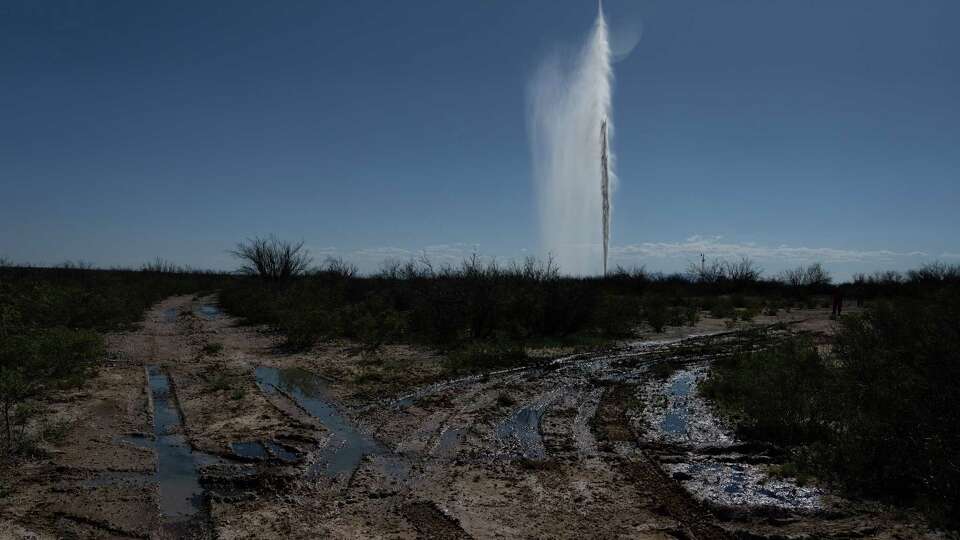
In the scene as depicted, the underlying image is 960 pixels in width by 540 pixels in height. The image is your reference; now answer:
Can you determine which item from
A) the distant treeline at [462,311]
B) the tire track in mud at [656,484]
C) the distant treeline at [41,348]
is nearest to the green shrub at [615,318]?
the distant treeline at [462,311]

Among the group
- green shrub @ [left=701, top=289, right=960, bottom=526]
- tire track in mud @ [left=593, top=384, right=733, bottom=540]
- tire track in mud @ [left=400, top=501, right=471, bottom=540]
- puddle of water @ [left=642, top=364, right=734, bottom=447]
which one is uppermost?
green shrub @ [left=701, top=289, right=960, bottom=526]

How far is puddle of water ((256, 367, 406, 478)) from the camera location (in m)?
6.31

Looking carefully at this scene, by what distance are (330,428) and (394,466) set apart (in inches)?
77.6

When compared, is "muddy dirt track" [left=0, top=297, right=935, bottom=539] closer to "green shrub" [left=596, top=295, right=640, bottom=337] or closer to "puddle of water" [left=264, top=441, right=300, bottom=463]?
"puddle of water" [left=264, top=441, right=300, bottom=463]

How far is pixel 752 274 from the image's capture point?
165 ft

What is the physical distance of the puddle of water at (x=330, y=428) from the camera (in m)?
6.31

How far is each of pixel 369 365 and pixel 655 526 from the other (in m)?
8.91

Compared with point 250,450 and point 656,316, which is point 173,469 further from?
point 656,316

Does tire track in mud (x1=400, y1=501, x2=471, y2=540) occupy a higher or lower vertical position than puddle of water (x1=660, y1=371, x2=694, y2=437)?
lower

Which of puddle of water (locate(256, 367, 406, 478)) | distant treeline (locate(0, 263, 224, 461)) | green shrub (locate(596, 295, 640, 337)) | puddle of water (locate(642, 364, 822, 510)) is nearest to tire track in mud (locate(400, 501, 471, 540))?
puddle of water (locate(256, 367, 406, 478))

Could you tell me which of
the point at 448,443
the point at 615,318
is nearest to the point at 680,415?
the point at 448,443

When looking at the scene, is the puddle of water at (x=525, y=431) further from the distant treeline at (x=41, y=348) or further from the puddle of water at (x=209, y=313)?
the puddle of water at (x=209, y=313)

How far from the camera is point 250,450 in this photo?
6754 mm

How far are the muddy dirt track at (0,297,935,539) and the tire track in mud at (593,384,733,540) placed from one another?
0.02 meters
